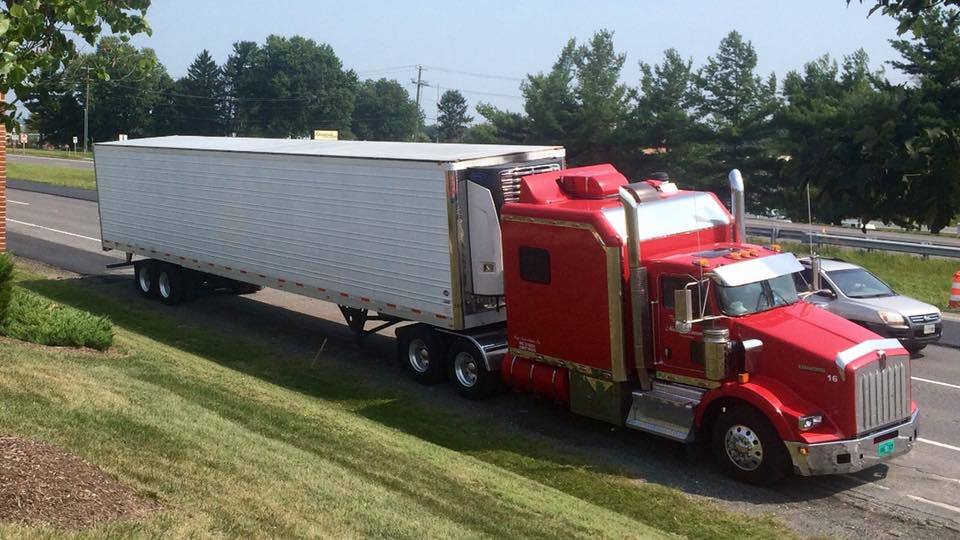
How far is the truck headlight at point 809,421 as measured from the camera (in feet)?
37.7

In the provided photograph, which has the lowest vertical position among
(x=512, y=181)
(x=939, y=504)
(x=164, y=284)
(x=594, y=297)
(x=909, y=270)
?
(x=939, y=504)

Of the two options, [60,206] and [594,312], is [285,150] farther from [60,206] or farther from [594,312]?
[60,206]

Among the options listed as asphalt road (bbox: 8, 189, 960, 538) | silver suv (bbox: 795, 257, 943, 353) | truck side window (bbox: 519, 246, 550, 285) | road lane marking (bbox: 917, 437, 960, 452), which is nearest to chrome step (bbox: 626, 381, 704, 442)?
asphalt road (bbox: 8, 189, 960, 538)

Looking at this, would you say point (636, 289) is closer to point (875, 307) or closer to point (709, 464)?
point (709, 464)

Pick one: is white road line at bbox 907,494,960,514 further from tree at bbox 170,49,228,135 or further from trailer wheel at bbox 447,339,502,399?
tree at bbox 170,49,228,135

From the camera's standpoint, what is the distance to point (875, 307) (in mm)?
18281

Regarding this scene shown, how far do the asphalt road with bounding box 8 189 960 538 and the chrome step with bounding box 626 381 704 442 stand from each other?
18.8 inches

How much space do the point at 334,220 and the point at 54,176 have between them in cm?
4701

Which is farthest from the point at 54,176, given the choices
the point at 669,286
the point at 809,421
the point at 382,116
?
the point at 382,116

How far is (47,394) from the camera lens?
437 inches

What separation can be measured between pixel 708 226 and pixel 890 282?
15.7m

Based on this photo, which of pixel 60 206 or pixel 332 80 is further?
pixel 332 80

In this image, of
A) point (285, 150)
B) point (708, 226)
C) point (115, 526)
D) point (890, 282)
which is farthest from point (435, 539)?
point (890, 282)

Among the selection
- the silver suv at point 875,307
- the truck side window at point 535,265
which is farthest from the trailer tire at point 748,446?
the silver suv at point 875,307
